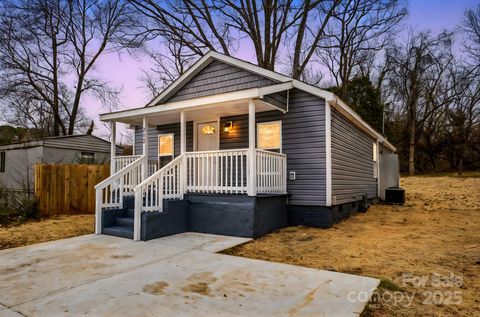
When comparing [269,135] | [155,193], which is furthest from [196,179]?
[269,135]

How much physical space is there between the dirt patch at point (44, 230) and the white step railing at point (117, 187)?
31.7 inches

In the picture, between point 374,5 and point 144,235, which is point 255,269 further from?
point 374,5

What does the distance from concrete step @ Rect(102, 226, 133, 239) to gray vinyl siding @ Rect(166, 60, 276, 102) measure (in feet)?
15.1

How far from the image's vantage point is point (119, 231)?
679 centimetres

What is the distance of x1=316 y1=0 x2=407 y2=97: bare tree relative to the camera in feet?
57.6

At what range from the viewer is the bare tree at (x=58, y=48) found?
20312mm

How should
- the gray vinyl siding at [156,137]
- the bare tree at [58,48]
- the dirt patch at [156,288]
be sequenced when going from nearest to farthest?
1. the dirt patch at [156,288]
2. the gray vinyl siding at [156,137]
3. the bare tree at [58,48]

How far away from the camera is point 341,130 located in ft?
29.5

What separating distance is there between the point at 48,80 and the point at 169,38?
32.6ft

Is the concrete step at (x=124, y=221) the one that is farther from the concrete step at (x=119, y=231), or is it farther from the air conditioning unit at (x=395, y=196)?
the air conditioning unit at (x=395, y=196)

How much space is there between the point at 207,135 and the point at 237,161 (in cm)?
291

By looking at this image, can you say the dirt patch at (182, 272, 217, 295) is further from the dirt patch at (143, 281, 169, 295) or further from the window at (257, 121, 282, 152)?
the window at (257, 121, 282, 152)

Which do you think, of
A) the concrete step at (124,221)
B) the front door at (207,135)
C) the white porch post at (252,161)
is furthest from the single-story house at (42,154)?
the white porch post at (252,161)


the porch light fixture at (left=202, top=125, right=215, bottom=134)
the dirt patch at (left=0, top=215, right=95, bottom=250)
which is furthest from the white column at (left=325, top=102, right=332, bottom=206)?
the dirt patch at (left=0, top=215, right=95, bottom=250)
